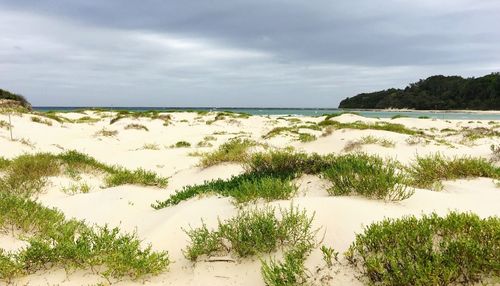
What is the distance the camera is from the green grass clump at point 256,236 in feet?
13.2

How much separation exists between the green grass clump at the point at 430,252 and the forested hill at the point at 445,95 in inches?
3792

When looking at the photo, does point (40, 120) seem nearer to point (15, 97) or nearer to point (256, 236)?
point (15, 97)

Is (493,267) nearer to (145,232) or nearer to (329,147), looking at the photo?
(145,232)

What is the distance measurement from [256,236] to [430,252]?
1.69 meters

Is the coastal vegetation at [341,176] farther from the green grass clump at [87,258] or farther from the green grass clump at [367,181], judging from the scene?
the green grass clump at [87,258]

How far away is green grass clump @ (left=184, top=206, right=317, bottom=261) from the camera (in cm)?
401

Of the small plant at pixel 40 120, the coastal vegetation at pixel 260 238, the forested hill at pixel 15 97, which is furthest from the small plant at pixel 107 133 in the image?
the forested hill at pixel 15 97

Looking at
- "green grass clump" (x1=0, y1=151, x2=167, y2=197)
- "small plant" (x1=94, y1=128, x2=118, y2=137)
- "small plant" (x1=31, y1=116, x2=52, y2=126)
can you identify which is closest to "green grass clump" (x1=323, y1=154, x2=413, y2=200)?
"green grass clump" (x1=0, y1=151, x2=167, y2=197)

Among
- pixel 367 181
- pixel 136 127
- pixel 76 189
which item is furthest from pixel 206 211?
pixel 136 127

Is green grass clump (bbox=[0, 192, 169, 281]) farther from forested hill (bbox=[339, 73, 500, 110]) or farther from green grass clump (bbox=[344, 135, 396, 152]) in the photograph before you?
forested hill (bbox=[339, 73, 500, 110])

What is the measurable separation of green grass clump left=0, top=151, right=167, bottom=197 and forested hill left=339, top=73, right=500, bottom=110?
3723 inches

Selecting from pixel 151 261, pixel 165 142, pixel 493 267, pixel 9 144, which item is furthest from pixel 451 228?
pixel 165 142

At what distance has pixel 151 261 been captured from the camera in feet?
13.0

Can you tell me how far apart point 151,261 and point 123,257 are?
0.98ft
